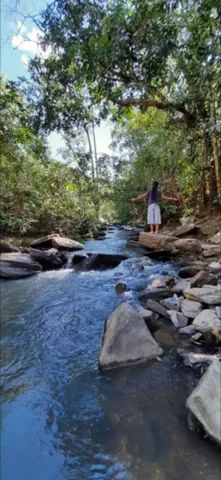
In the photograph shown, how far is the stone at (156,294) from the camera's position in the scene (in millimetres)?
4848

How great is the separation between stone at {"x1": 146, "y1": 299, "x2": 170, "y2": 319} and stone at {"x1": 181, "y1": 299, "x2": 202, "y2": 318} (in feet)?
0.78

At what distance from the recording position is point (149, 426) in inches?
92.3

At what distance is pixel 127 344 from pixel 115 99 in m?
5.13

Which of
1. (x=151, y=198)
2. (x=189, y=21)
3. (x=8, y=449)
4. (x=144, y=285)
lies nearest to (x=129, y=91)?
(x=151, y=198)

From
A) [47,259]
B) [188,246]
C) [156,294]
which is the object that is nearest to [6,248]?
[47,259]

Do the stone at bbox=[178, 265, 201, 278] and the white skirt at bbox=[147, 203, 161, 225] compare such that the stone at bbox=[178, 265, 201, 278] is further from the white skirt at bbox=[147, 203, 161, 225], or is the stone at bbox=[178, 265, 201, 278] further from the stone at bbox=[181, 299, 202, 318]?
the white skirt at bbox=[147, 203, 161, 225]

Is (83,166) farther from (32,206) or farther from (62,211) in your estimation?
(32,206)

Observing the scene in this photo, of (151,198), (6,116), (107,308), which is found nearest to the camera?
(107,308)

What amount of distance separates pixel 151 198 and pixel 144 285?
9.17 ft

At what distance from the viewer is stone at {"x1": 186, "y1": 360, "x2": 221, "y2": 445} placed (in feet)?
6.93

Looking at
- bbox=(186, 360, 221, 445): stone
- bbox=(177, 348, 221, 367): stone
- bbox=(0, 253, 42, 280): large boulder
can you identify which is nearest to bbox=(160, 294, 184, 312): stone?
bbox=(177, 348, 221, 367): stone

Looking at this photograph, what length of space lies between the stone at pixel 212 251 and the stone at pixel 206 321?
308 centimetres

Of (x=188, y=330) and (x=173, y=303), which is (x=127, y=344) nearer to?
(x=188, y=330)

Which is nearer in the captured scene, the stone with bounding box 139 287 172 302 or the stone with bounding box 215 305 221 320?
the stone with bounding box 215 305 221 320
